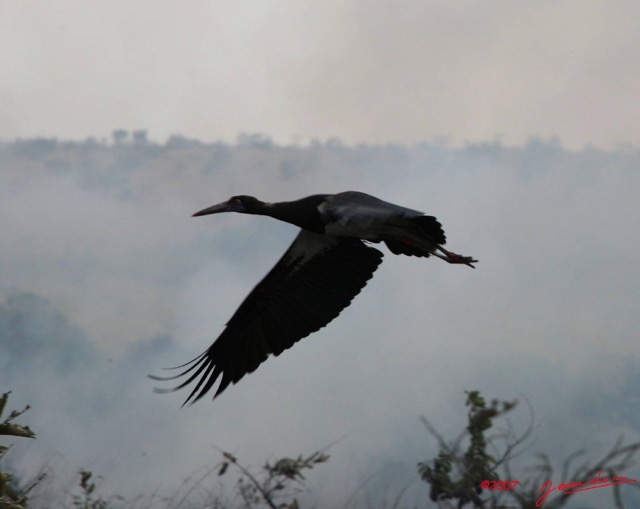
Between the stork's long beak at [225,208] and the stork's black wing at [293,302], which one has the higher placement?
the stork's long beak at [225,208]

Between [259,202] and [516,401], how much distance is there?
484 centimetres

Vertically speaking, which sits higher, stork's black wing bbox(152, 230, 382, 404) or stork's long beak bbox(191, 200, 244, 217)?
stork's long beak bbox(191, 200, 244, 217)

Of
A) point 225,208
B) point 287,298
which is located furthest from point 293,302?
point 225,208

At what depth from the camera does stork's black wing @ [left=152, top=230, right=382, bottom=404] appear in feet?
34.3

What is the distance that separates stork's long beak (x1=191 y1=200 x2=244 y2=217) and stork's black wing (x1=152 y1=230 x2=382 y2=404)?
65cm

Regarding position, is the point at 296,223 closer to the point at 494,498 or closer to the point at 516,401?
the point at 516,401

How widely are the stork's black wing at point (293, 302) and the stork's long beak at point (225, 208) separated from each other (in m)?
0.65

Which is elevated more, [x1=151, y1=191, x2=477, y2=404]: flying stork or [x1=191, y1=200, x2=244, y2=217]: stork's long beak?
[x1=191, y1=200, x2=244, y2=217]: stork's long beak

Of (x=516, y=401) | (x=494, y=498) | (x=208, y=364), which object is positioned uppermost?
(x=208, y=364)

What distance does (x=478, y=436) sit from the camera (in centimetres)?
777

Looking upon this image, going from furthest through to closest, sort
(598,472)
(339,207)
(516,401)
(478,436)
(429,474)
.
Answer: (339,207), (429,474), (478,436), (516,401), (598,472)

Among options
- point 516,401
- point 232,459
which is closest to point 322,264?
point 232,459

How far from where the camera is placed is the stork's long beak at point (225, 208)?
1071 centimetres

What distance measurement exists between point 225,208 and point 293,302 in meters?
1.17
